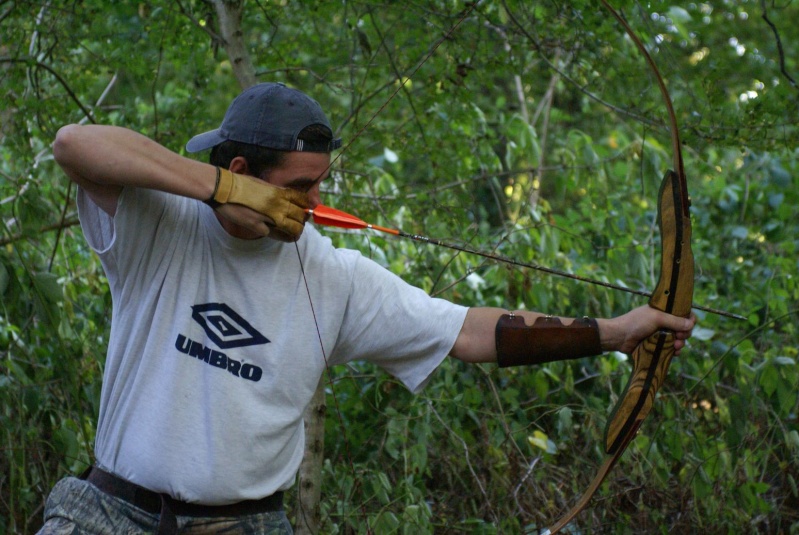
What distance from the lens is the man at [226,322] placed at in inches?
68.7

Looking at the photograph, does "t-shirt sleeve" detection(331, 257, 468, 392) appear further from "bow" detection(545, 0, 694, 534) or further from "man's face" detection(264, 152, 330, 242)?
"bow" detection(545, 0, 694, 534)

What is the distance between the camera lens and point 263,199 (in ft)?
5.79

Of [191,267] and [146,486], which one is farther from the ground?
[191,267]

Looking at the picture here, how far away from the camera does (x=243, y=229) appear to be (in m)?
1.86

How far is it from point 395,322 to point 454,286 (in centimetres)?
163

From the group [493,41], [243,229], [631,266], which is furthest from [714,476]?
[243,229]

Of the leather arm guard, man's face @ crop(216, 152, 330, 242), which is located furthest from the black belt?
the leather arm guard

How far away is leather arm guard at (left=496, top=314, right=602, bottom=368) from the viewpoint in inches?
77.9

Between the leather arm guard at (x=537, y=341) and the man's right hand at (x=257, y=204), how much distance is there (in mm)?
517

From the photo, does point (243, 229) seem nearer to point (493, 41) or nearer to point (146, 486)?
point (146, 486)

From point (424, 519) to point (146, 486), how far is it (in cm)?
124

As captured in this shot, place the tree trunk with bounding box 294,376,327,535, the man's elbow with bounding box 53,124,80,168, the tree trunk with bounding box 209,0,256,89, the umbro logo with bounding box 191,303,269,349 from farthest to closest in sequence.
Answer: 1. the tree trunk with bounding box 209,0,256,89
2. the tree trunk with bounding box 294,376,327,535
3. the umbro logo with bounding box 191,303,269,349
4. the man's elbow with bounding box 53,124,80,168

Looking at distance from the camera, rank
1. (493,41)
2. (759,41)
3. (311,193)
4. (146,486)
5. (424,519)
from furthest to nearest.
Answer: (759,41) → (493,41) → (424,519) → (311,193) → (146,486)

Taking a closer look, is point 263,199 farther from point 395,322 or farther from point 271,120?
point 395,322
